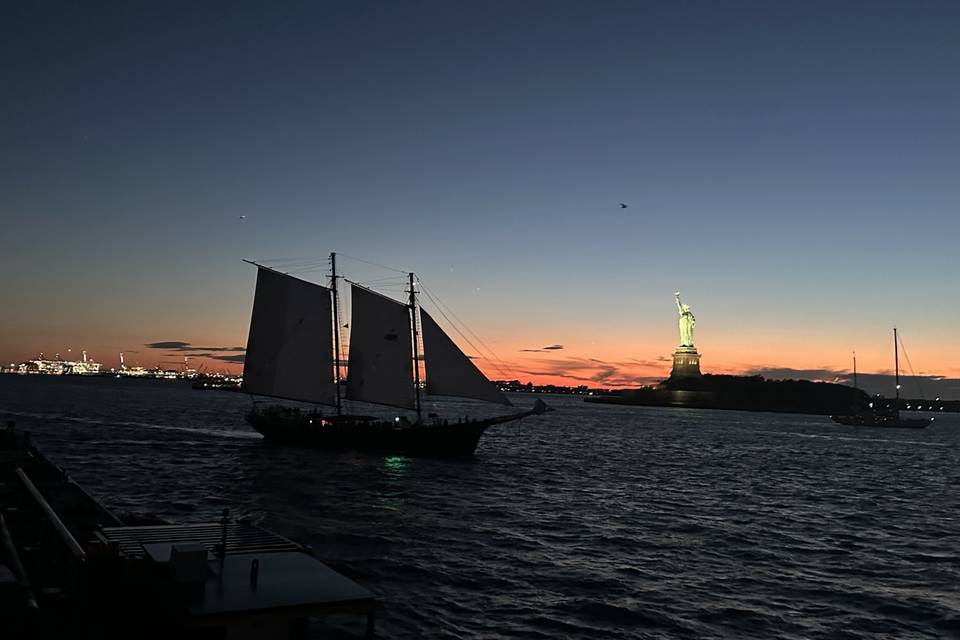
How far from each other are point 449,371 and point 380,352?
8206mm

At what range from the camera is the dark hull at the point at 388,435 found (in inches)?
2611

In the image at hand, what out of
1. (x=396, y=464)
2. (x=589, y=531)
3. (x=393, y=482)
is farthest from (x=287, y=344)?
(x=589, y=531)

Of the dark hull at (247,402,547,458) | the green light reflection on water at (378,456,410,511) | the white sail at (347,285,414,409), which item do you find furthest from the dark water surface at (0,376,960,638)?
the white sail at (347,285,414,409)

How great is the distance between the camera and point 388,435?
67.1 m

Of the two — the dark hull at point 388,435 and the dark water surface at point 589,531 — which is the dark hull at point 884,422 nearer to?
the dark water surface at point 589,531

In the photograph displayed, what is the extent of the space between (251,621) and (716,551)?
84.0ft

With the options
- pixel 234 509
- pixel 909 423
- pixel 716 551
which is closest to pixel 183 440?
A: pixel 234 509

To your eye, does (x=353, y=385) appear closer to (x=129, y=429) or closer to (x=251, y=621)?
(x=129, y=429)

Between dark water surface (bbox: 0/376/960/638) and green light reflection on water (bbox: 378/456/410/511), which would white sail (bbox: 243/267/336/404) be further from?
green light reflection on water (bbox: 378/456/410/511)

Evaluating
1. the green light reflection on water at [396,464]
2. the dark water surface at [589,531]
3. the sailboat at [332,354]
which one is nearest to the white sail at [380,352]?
the sailboat at [332,354]

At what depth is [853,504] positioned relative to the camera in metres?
48.5

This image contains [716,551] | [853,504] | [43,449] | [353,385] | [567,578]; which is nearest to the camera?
[567,578]

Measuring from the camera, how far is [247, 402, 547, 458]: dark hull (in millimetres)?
66312

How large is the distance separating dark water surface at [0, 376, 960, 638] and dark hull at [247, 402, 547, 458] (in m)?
Answer: 2.54
